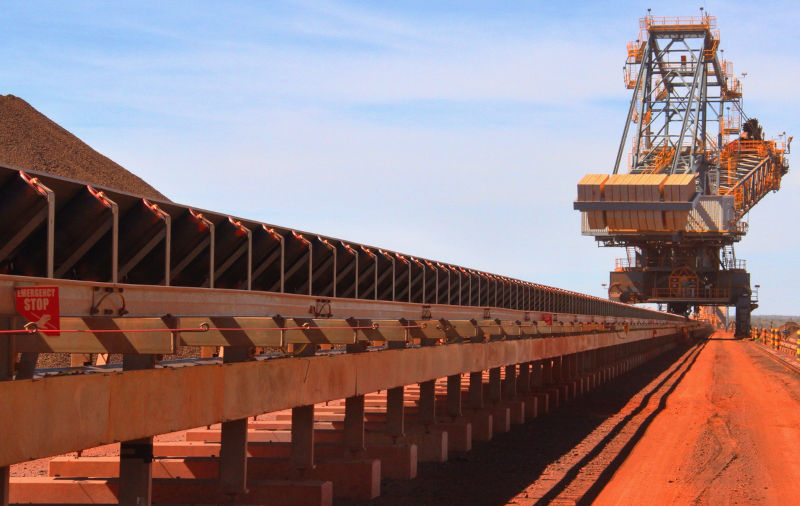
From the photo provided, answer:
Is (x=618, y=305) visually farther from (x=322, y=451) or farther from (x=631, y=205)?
(x=322, y=451)

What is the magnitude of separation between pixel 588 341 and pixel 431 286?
10001 millimetres

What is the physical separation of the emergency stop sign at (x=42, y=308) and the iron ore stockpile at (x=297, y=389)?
17mm

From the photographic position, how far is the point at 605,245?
267 feet

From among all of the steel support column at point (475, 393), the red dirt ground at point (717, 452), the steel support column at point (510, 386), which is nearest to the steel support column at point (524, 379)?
the steel support column at point (510, 386)

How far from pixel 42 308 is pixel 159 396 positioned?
1329mm

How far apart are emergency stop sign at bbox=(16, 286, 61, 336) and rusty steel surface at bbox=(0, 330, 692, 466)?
334 millimetres

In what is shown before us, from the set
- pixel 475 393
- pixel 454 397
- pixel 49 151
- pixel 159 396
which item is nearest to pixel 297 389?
pixel 159 396

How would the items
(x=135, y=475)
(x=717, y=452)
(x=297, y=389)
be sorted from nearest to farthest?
(x=135, y=475), (x=297, y=389), (x=717, y=452)

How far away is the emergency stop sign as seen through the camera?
624 centimetres

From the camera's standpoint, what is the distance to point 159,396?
7.40 m

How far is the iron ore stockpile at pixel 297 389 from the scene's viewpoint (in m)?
7.29

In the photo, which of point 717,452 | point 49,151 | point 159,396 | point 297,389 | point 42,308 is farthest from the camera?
point 49,151

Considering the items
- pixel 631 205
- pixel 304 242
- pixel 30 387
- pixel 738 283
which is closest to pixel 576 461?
pixel 304 242

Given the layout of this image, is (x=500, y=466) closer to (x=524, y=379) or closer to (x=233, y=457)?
(x=233, y=457)
